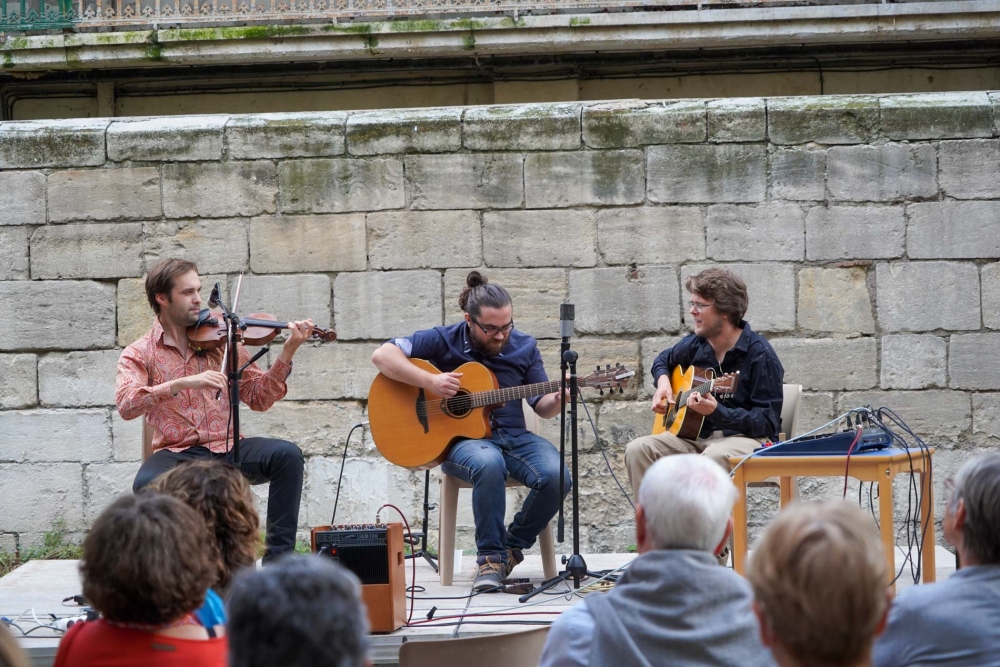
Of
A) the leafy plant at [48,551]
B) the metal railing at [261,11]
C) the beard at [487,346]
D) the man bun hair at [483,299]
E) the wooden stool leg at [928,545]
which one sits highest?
the metal railing at [261,11]

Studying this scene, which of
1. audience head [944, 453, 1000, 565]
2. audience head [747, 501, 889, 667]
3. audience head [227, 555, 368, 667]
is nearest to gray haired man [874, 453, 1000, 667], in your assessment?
audience head [944, 453, 1000, 565]

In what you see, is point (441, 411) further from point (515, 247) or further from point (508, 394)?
point (515, 247)

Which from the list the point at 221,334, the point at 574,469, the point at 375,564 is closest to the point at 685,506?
the point at 375,564

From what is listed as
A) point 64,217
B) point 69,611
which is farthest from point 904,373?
point 64,217

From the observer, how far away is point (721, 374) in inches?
184

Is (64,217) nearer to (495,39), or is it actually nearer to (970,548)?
(495,39)

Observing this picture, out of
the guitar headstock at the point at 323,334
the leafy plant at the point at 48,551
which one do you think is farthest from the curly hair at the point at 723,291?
the leafy plant at the point at 48,551

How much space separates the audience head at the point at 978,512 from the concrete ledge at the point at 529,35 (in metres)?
5.47

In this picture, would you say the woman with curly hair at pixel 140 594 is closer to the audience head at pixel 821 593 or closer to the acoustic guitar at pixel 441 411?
the audience head at pixel 821 593

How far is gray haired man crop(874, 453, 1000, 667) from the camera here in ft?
6.48

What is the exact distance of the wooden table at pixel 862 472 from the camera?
3898mm

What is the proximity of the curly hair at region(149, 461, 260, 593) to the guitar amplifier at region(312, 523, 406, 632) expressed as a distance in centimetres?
108

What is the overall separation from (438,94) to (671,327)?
2.98 m

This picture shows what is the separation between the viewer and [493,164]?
5883 millimetres
